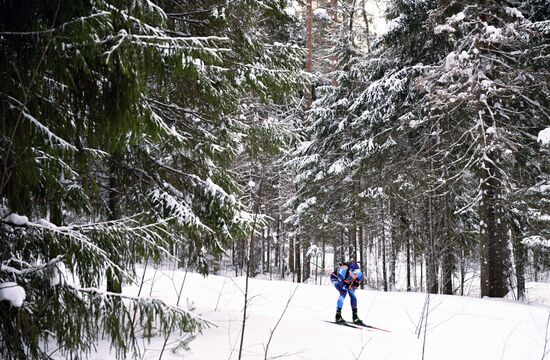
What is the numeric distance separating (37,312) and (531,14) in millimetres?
13738

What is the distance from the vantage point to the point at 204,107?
20.8 ft

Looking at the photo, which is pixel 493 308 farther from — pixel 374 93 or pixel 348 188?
pixel 348 188

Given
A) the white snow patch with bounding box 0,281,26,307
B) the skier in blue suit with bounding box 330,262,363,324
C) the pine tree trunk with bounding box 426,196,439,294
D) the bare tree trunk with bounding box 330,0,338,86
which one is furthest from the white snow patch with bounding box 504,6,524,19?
the white snow patch with bounding box 0,281,26,307

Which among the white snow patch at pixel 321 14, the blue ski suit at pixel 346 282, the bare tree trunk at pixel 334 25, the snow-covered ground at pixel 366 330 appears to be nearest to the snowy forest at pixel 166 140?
the snow-covered ground at pixel 366 330

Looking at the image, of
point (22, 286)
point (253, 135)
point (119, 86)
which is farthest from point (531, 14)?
point (22, 286)

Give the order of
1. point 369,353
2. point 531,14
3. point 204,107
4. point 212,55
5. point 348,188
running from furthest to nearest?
point 348,188
point 531,14
point 204,107
point 369,353
point 212,55

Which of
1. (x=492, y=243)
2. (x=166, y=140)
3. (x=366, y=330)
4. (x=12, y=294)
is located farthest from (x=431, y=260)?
(x=12, y=294)

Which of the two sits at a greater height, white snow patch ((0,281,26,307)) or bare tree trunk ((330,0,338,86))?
bare tree trunk ((330,0,338,86))

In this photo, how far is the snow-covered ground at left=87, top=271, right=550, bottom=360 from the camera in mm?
5223

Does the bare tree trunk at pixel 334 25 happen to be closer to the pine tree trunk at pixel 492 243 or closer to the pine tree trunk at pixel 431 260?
the pine tree trunk at pixel 492 243

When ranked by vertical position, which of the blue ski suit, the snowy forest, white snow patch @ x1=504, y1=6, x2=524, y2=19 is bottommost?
the blue ski suit

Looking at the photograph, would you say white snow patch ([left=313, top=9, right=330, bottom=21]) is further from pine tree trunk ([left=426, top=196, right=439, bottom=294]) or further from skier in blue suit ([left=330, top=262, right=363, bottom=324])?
skier in blue suit ([left=330, top=262, right=363, bottom=324])

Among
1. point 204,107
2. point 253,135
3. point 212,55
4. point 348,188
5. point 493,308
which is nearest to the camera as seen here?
point 212,55

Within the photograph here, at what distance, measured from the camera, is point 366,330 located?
292 inches
